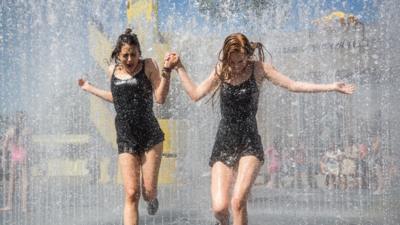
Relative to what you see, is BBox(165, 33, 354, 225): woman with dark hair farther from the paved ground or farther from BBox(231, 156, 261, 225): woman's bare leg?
the paved ground

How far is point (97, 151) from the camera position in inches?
553

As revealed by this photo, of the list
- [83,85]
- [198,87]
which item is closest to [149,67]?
[198,87]

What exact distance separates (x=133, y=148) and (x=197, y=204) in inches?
189

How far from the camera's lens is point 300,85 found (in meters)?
3.82

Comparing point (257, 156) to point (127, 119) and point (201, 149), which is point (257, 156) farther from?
point (201, 149)

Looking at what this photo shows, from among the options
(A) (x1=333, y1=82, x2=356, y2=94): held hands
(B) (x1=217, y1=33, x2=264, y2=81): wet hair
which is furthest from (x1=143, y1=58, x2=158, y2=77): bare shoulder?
(A) (x1=333, y1=82, x2=356, y2=94): held hands

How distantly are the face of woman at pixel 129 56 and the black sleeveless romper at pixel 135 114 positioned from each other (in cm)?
8

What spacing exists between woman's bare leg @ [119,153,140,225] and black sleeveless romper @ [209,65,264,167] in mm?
577

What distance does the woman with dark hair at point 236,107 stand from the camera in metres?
3.66

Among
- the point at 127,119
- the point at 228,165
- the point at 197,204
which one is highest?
the point at 127,119

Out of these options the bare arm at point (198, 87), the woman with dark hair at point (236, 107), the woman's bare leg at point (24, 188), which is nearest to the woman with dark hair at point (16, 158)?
the woman's bare leg at point (24, 188)

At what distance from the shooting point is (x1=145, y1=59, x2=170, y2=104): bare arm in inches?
155

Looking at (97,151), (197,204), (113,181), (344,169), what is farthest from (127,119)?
(97,151)

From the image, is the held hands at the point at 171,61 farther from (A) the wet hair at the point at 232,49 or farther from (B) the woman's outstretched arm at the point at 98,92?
(B) the woman's outstretched arm at the point at 98,92
